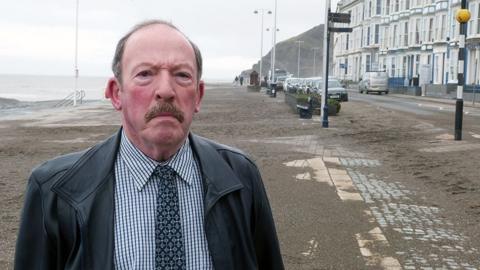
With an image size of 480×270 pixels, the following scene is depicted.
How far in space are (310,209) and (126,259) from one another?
603 centimetres

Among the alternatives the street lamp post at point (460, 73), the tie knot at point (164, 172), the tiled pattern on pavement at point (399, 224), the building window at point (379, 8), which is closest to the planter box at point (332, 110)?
the street lamp post at point (460, 73)

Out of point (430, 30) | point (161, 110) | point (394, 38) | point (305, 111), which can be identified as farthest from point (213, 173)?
point (394, 38)

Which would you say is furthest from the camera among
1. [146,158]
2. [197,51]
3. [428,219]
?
[428,219]

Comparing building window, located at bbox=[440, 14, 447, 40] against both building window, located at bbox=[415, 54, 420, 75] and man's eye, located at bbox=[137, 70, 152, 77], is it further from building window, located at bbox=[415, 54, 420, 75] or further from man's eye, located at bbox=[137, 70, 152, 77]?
man's eye, located at bbox=[137, 70, 152, 77]

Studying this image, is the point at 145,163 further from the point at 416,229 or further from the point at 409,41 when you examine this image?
the point at 409,41

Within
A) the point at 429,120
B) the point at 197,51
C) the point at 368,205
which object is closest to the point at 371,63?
the point at 429,120

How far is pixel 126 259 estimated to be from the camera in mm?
1917

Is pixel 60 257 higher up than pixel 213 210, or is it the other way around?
pixel 213 210

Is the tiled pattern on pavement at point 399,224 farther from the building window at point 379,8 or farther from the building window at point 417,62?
the building window at point 379,8

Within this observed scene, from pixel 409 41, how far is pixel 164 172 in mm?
61552

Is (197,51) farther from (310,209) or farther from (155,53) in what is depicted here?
(310,209)

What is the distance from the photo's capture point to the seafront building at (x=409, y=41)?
46644 millimetres

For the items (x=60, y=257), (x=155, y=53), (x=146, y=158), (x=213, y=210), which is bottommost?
(x=60, y=257)

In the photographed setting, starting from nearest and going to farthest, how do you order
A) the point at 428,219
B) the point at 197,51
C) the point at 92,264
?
the point at 92,264 < the point at 197,51 < the point at 428,219
